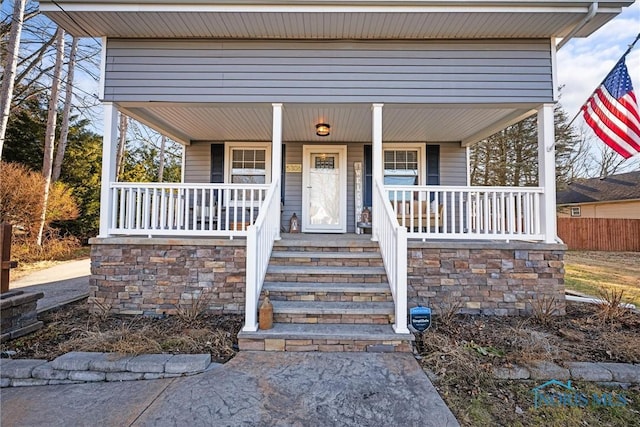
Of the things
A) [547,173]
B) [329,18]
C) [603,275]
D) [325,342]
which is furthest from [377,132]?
[603,275]

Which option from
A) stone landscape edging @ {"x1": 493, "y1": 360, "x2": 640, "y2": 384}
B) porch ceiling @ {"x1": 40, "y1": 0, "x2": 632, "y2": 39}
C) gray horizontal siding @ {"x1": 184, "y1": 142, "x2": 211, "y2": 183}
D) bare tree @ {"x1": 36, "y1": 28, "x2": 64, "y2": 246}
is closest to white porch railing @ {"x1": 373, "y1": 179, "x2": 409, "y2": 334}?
stone landscape edging @ {"x1": 493, "y1": 360, "x2": 640, "y2": 384}

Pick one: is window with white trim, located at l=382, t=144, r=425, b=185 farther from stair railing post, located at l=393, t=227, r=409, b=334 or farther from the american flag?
stair railing post, located at l=393, t=227, r=409, b=334

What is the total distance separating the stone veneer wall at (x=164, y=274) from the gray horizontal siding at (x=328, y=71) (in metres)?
2.08

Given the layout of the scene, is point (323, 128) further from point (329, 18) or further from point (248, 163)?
point (248, 163)

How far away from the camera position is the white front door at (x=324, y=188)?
22.1ft

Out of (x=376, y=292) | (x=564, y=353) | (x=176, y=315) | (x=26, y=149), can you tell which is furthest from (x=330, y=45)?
(x=26, y=149)

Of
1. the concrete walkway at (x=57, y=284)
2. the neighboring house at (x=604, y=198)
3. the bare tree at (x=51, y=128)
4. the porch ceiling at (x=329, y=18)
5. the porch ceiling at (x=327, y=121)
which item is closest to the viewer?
the porch ceiling at (x=329, y=18)

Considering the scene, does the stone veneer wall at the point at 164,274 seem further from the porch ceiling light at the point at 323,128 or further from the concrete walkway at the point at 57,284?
the porch ceiling light at the point at 323,128

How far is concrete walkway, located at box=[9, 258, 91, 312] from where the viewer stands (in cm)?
463

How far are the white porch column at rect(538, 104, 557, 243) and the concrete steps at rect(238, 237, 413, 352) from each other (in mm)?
2350

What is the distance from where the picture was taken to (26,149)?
10234 millimetres

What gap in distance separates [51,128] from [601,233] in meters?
19.4

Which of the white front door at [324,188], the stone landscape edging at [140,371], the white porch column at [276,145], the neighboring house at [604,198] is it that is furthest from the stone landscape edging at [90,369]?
the neighboring house at [604,198]

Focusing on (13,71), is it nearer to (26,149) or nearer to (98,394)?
(26,149)
